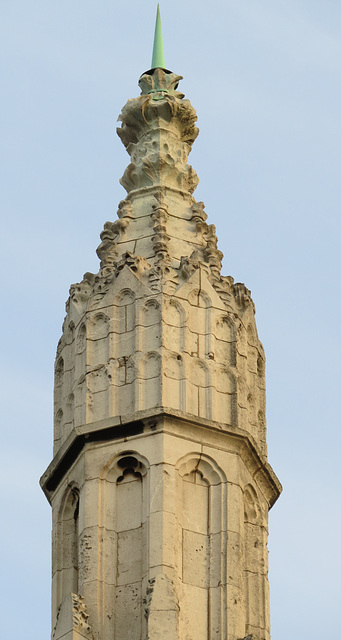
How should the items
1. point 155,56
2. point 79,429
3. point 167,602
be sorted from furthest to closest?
point 155,56 < point 79,429 < point 167,602

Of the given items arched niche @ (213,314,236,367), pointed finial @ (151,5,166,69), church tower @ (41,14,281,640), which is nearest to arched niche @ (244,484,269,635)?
church tower @ (41,14,281,640)

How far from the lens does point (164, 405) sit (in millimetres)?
34344

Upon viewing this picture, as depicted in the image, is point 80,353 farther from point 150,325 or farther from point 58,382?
point 150,325

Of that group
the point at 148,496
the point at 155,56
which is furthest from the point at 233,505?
the point at 155,56

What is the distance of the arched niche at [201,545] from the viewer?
32844mm

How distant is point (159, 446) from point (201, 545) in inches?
62.6

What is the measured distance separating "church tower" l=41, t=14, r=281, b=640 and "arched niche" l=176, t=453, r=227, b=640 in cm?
2

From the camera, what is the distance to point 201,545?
110 ft

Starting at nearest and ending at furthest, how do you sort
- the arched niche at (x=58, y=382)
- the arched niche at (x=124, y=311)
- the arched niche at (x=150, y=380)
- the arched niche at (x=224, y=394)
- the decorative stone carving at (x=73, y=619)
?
1. the decorative stone carving at (x=73, y=619)
2. the arched niche at (x=150, y=380)
3. the arched niche at (x=224, y=394)
4. the arched niche at (x=124, y=311)
5. the arched niche at (x=58, y=382)

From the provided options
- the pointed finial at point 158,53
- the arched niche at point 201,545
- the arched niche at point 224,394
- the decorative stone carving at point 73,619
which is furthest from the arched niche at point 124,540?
the pointed finial at point 158,53

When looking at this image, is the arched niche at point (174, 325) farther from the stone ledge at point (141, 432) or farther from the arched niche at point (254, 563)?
the arched niche at point (254, 563)

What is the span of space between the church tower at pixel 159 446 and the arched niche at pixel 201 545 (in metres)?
0.02

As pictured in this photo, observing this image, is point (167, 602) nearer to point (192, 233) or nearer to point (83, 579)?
point (83, 579)

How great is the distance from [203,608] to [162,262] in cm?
594
